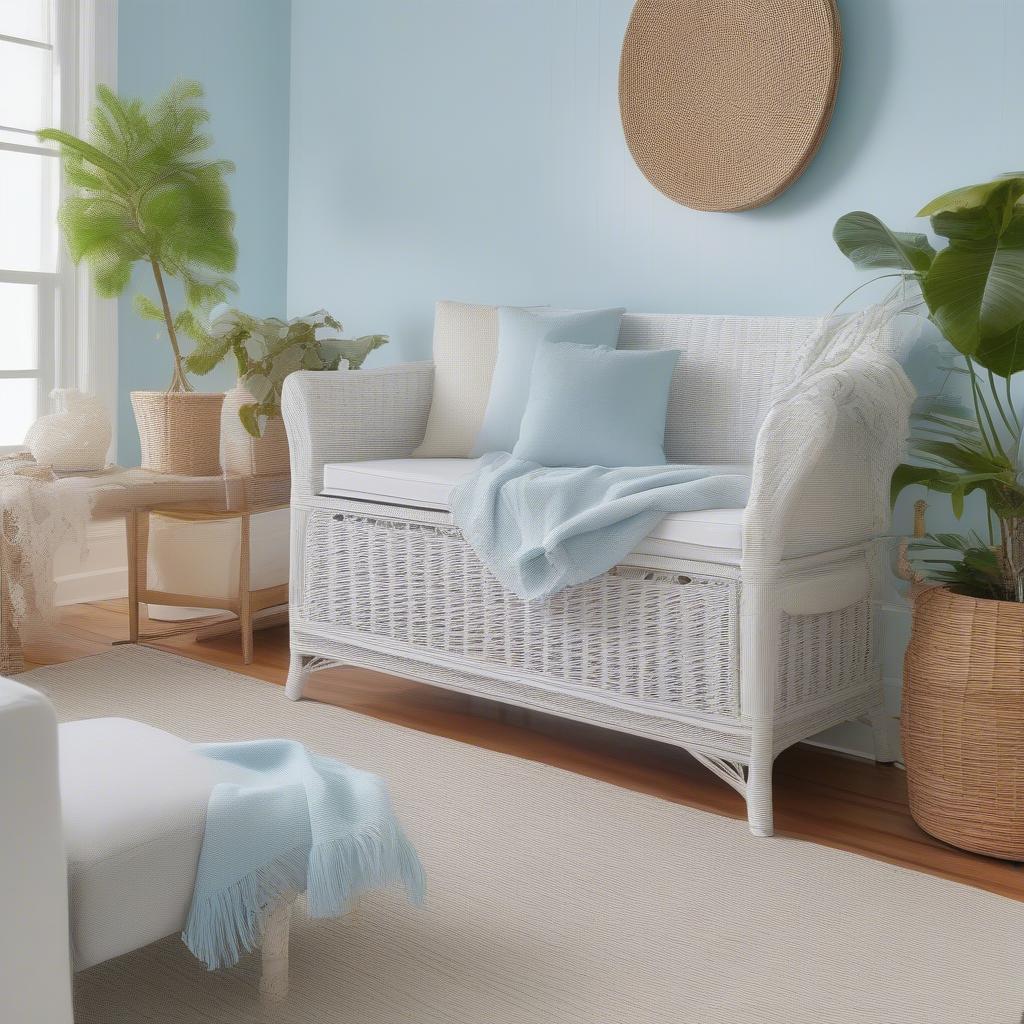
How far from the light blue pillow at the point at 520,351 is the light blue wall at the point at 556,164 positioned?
0.31m

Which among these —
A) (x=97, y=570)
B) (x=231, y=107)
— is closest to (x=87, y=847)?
(x=97, y=570)

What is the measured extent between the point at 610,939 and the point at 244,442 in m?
2.02

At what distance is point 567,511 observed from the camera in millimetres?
2408

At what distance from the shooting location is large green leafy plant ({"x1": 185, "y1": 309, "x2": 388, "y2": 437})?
11.0ft

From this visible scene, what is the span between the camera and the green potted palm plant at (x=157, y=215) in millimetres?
3479

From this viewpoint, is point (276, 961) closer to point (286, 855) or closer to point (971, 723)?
point (286, 855)

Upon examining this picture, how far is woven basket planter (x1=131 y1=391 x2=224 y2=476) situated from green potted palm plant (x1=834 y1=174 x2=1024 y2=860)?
198 centimetres

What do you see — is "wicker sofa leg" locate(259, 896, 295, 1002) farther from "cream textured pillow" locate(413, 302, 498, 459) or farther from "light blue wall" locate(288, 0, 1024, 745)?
"cream textured pillow" locate(413, 302, 498, 459)

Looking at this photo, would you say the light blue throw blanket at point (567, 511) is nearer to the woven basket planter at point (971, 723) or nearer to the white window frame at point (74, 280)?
the woven basket planter at point (971, 723)

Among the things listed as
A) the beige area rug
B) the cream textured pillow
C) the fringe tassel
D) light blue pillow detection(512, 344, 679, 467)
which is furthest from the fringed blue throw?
the cream textured pillow

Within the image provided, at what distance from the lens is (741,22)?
296 centimetres

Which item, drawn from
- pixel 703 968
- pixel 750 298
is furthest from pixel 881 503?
pixel 703 968

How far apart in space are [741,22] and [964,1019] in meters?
2.33

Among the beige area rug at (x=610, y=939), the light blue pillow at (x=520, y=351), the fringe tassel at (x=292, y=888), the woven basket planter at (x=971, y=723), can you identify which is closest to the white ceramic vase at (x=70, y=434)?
the light blue pillow at (x=520, y=351)
